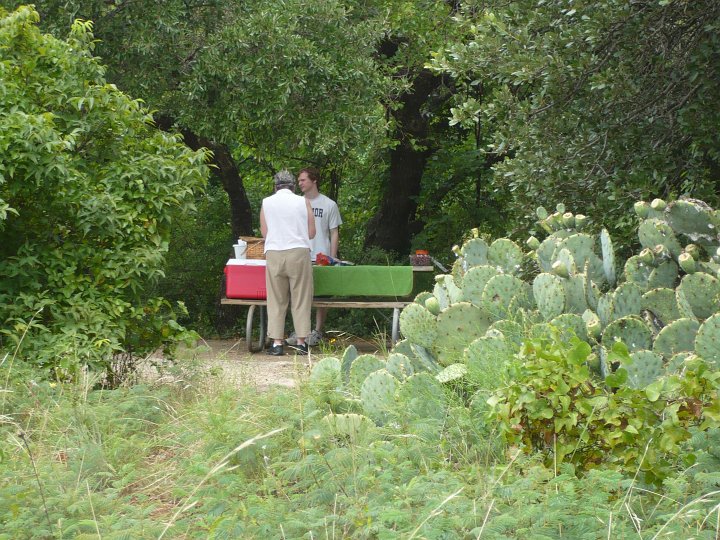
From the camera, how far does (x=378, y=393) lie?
4.95 metres

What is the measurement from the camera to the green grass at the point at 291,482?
3314mm

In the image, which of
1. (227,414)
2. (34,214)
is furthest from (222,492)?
(34,214)

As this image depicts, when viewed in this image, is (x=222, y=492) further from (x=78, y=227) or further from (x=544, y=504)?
(x=78, y=227)

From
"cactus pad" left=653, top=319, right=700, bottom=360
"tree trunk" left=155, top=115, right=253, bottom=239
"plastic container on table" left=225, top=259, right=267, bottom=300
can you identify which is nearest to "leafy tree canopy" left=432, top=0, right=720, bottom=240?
"cactus pad" left=653, top=319, right=700, bottom=360

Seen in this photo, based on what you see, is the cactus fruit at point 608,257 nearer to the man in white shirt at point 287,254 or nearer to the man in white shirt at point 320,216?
the man in white shirt at point 287,254

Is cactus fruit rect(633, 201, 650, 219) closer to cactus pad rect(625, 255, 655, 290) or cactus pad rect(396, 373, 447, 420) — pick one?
cactus pad rect(625, 255, 655, 290)

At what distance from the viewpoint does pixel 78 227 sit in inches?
247

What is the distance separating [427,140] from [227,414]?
9930 millimetres

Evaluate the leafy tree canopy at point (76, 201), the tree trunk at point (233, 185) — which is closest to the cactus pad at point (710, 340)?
the leafy tree canopy at point (76, 201)

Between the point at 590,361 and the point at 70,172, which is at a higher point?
the point at 70,172

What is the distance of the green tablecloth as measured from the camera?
9.98 metres

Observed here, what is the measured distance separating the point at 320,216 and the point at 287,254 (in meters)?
1.20

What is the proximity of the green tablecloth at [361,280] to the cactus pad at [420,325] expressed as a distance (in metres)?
4.42

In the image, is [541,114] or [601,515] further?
[541,114]
